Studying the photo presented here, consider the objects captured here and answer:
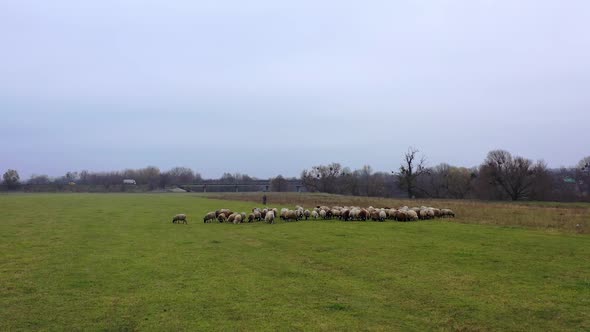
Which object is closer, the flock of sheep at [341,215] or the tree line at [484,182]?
the flock of sheep at [341,215]

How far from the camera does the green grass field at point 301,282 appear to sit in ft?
29.9

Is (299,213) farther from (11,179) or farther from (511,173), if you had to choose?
(11,179)

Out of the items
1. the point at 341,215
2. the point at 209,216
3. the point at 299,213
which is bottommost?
the point at 209,216

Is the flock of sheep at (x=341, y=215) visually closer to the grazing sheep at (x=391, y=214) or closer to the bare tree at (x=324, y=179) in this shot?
the grazing sheep at (x=391, y=214)

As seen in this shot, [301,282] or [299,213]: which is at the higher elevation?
[299,213]

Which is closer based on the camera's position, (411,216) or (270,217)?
(411,216)

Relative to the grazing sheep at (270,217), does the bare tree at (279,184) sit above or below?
above

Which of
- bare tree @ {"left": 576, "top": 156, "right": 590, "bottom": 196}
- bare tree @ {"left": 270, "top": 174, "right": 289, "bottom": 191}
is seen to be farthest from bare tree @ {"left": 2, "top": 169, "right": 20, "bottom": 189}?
bare tree @ {"left": 576, "top": 156, "right": 590, "bottom": 196}

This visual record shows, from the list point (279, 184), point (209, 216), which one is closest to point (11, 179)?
point (279, 184)

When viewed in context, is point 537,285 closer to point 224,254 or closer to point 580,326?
point 580,326

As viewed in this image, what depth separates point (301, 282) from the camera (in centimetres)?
1245

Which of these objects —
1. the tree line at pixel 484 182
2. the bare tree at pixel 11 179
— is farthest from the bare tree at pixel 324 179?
the bare tree at pixel 11 179

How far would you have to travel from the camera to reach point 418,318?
9.15m

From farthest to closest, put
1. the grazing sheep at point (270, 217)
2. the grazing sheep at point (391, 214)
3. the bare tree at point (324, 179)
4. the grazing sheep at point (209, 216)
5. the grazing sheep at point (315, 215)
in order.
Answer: the bare tree at point (324, 179)
the grazing sheep at point (315, 215)
the grazing sheep at point (209, 216)
the grazing sheep at point (391, 214)
the grazing sheep at point (270, 217)
